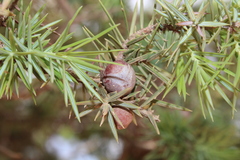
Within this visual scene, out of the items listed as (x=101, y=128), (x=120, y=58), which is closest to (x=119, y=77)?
(x=120, y=58)

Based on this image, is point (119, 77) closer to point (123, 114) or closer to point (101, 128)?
point (123, 114)

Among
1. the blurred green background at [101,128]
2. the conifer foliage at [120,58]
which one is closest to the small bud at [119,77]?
the conifer foliage at [120,58]

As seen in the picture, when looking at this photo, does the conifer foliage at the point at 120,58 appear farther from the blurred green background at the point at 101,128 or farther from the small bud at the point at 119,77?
the blurred green background at the point at 101,128

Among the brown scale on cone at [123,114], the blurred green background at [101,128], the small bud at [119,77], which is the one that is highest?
the small bud at [119,77]

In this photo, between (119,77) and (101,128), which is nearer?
(119,77)

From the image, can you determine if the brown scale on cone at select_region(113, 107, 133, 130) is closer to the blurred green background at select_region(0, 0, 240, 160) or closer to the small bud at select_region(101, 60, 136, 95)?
the small bud at select_region(101, 60, 136, 95)
